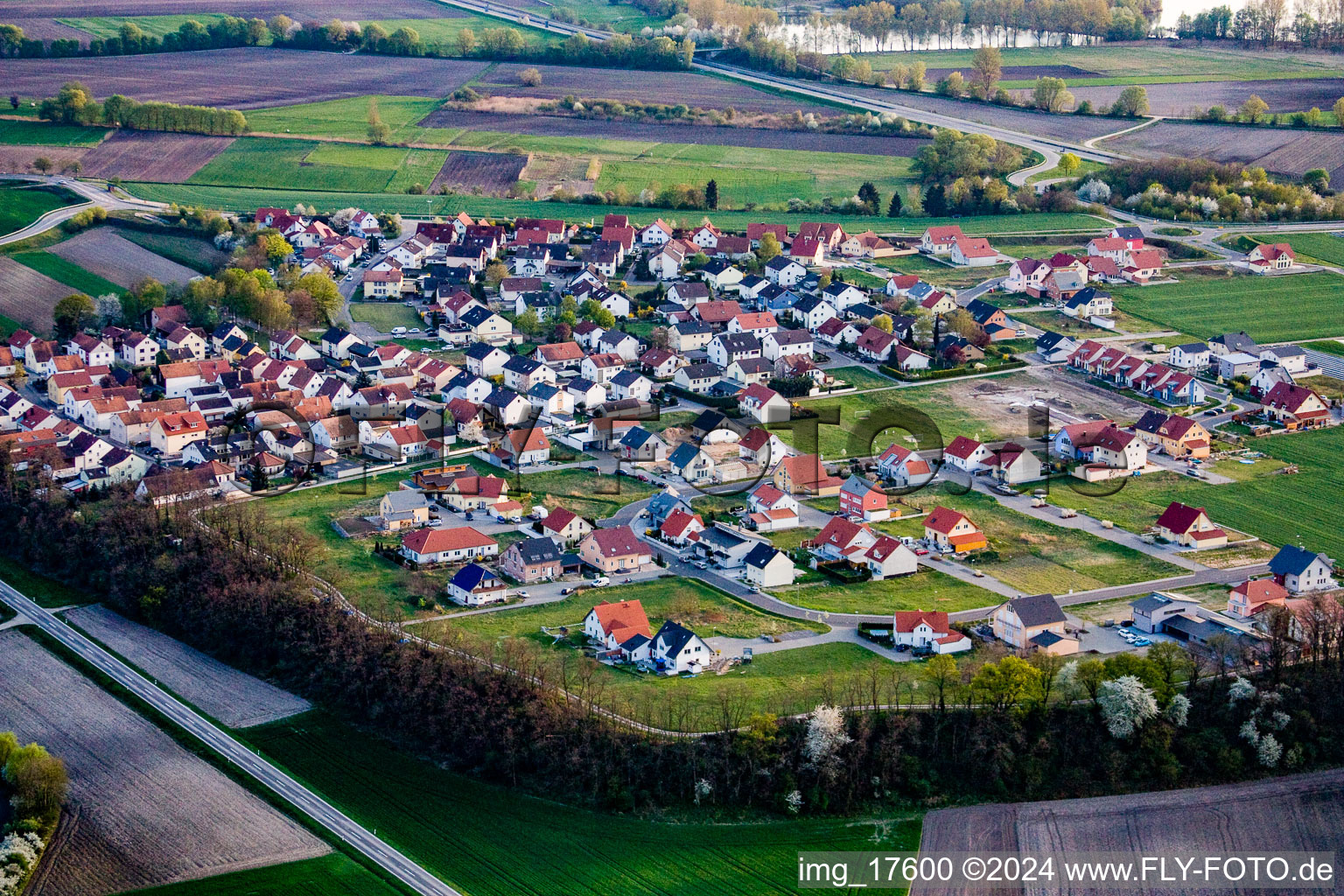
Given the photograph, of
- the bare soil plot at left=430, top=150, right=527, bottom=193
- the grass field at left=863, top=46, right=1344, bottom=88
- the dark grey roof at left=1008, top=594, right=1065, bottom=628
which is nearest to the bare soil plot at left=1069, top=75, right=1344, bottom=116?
the grass field at left=863, top=46, right=1344, bottom=88

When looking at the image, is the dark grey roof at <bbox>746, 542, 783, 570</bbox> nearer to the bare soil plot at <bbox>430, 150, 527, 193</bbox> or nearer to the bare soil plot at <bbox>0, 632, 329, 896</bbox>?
the bare soil plot at <bbox>0, 632, 329, 896</bbox>

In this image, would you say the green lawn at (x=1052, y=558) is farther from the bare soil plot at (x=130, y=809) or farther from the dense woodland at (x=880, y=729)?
the bare soil plot at (x=130, y=809)

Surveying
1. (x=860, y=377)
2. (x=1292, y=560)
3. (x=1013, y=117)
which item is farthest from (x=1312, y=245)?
(x=1292, y=560)

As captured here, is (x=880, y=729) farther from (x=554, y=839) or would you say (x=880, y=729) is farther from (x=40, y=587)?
(x=40, y=587)

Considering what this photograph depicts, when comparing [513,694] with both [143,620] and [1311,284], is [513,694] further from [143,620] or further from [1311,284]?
[1311,284]

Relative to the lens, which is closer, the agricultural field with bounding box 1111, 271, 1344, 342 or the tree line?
the agricultural field with bounding box 1111, 271, 1344, 342

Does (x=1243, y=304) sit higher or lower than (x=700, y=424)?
higher

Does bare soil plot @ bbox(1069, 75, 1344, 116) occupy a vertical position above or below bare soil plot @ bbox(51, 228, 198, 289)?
above
